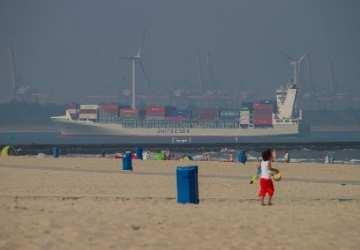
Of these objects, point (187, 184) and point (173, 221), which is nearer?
point (173, 221)

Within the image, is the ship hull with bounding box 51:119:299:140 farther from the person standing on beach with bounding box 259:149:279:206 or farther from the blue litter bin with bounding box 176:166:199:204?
the person standing on beach with bounding box 259:149:279:206

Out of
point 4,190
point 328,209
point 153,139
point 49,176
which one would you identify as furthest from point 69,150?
point 153,139

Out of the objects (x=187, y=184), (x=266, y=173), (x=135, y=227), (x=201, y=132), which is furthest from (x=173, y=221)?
(x=201, y=132)

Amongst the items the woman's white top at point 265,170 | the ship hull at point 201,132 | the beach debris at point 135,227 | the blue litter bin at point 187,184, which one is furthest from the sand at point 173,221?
the ship hull at point 201,132

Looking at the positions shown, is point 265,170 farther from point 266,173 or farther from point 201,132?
point 201,132

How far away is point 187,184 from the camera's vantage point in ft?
57.6

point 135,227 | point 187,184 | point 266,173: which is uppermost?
point 266,173

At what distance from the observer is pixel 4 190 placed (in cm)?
2252

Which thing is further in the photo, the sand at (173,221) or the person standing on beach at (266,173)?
the person standing on beach at (266,173)

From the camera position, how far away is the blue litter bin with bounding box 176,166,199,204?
57.3ft

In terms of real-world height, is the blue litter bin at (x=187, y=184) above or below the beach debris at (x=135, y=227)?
above

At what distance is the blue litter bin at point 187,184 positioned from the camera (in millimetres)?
17453

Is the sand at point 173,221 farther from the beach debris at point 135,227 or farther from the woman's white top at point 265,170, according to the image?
the woman's white top at point 265,170

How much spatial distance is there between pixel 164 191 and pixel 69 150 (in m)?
73.6
